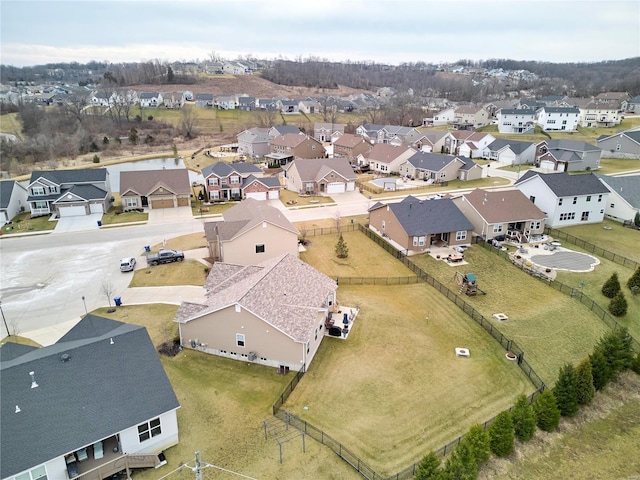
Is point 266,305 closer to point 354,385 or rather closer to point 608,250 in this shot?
point 354,385

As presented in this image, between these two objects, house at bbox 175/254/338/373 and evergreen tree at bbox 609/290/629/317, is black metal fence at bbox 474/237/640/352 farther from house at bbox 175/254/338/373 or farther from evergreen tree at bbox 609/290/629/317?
house at bbox 175/254/338/373

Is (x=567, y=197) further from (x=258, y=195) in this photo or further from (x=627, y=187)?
(x=258, y=195)

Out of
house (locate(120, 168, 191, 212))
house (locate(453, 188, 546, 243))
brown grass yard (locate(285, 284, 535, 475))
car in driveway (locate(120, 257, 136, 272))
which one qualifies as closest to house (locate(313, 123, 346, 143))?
house (locate(120, 168, 191, 212))

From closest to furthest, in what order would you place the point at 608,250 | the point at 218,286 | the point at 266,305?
the point at 266,305, the point at 218,286, the point at 608,250

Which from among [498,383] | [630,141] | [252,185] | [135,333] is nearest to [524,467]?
[498,383]

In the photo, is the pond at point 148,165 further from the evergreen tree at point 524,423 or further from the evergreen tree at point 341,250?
the evergreen tree at point 524,423

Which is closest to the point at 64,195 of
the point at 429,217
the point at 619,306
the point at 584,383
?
the point at 429,217

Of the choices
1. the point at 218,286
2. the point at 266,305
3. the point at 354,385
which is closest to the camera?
the point at 354,385
